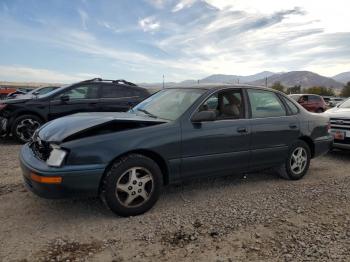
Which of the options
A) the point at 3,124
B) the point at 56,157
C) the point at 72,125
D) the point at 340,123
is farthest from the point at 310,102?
the point at 56,157

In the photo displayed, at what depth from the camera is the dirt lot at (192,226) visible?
3049 mm

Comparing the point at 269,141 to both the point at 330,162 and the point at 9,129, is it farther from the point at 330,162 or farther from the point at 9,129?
the point at 9,129

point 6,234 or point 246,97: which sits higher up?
point 246,97

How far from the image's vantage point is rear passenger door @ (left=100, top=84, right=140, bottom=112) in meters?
8.60

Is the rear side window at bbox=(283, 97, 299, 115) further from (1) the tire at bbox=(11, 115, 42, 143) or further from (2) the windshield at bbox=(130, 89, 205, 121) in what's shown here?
(1) the tire at bbox=(11, 115, 42, 143)

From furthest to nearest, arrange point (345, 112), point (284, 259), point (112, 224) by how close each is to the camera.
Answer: point (345, 112), point (112, 224), point (284, 259)

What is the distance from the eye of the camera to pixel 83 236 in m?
3.32

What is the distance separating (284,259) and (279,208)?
1.22 meters

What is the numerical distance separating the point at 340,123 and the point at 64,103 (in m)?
6.20

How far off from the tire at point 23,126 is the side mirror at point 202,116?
5.17m

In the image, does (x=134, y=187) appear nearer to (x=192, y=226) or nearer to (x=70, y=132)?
(x=192, y=226)

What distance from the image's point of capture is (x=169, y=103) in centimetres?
466

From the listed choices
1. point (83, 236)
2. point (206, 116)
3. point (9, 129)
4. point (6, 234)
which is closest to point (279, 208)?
point (206, 116)

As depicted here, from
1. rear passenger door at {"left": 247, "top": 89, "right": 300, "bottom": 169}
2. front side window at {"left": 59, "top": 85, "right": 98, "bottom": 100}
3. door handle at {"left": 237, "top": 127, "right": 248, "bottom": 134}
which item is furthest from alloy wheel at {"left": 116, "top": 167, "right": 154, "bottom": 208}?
front side window at {"left": 59, "top": 85, "right": 98, "bottom": 100}
